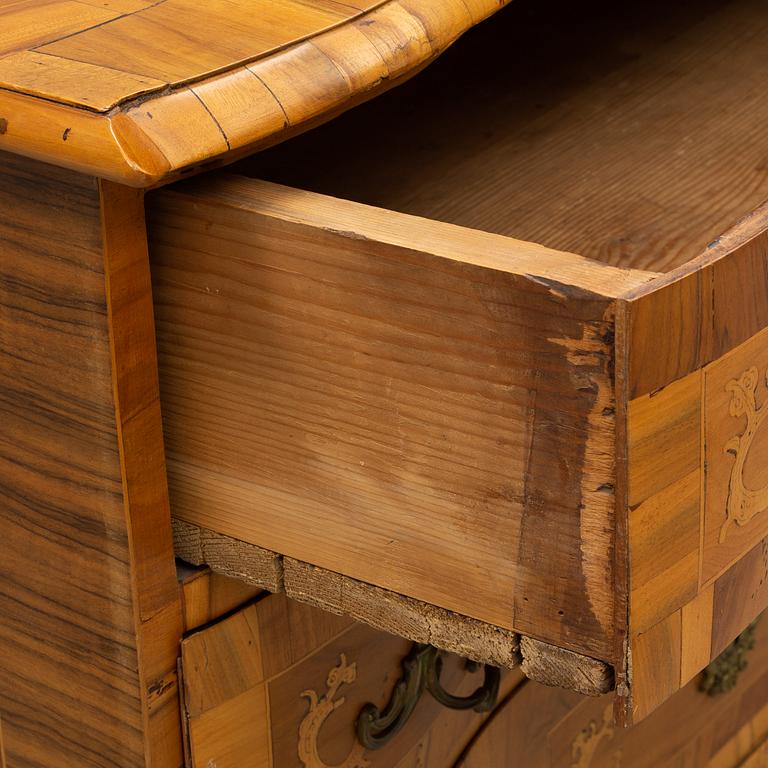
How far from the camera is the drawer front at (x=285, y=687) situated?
2.49 feet

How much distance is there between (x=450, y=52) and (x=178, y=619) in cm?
59

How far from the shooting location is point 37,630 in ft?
2.54

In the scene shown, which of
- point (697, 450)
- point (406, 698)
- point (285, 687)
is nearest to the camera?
point (697, 450)

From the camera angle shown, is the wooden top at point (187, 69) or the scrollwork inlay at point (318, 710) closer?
the wooden top at point (187, 69)

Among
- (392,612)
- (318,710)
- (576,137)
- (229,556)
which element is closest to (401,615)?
(392,612)

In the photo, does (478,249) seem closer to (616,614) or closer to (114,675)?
(616,614)

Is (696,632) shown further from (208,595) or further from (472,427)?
(208,595)

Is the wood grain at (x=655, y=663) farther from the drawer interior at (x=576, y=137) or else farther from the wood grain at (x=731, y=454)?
the drawer interior at (x=576, y=137)

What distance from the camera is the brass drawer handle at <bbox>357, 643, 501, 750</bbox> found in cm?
91

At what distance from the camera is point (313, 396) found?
64cm

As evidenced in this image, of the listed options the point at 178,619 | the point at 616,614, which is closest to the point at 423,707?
the point at 178,619

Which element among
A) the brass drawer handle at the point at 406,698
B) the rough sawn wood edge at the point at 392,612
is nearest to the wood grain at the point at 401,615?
the rough sawn wood edge at the point at 392,612

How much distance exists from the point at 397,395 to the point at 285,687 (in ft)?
0.91

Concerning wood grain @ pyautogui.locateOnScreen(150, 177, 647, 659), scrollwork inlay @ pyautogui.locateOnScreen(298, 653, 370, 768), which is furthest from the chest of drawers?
scrollwork inlay @ pyautogui.locateOnScreen(298, 653, 370, 768)
